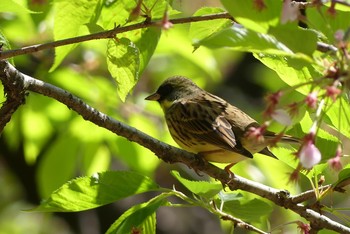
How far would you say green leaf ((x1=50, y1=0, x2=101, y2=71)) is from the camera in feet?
6.89

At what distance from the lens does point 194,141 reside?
3.42m

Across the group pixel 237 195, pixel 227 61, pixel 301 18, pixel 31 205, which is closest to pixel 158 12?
pixel 301 18

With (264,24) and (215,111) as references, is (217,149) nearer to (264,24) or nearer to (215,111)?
(215,111)

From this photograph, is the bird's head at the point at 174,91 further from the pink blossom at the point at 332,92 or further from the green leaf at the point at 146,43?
the pink blossom at the point at 332,92

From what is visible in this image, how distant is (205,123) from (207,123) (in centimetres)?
1

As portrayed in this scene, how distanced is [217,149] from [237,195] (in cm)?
88

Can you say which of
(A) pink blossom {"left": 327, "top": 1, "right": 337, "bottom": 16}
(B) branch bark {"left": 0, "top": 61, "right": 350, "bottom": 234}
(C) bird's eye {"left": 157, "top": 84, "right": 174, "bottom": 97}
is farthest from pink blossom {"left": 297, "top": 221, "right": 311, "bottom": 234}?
(C) bird's eye {"left": 157, "top": 84, "right": 174, "bottom": 97}

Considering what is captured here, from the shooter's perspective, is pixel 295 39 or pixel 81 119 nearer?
pixel 295 39

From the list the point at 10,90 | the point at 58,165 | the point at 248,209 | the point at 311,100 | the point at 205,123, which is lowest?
the point at 58,165

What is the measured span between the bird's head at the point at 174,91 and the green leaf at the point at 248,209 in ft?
5.46

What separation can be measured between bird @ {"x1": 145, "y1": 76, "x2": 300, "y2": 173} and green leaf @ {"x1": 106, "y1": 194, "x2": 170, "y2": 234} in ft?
2.71

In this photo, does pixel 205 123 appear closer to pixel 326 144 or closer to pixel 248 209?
pixel 248 209

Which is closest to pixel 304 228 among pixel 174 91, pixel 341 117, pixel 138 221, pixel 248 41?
pixel 341 117

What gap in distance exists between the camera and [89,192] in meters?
2.15
